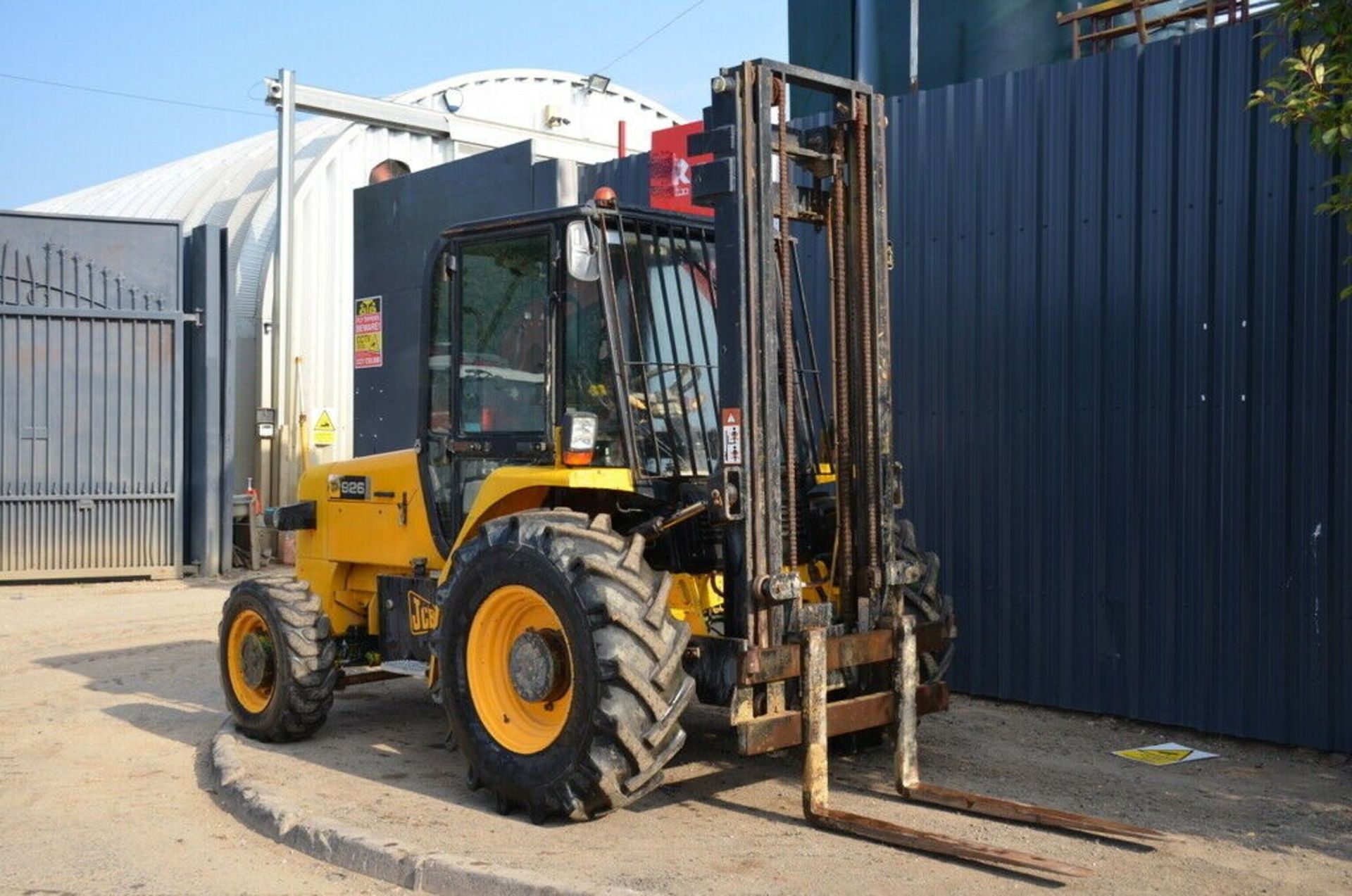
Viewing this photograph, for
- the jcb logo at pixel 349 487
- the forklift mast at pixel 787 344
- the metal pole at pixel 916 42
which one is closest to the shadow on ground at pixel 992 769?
the forklift mast at pixel 787 344

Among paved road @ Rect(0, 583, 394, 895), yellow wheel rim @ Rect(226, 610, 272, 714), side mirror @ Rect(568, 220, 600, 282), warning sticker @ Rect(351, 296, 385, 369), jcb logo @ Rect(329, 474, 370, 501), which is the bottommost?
paved road @ Rect(0, 583, 394, 895)

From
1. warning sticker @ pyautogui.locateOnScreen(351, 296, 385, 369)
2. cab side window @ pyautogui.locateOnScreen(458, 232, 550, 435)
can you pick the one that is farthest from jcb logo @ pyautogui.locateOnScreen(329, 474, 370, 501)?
warning sticker @ pyautogui.locateOnScreen(351, 296, 385, 369)

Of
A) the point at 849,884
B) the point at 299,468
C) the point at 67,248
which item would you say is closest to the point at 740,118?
the point at 849,884

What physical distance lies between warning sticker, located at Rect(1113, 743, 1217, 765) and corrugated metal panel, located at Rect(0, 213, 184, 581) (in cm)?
1332

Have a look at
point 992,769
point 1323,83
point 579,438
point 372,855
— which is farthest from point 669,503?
point 1323,83

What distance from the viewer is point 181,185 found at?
28891mm

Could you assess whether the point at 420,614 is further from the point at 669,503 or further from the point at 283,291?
the point at 283,291

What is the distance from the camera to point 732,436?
6293mm

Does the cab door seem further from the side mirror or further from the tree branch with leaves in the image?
the tree branch with leaves

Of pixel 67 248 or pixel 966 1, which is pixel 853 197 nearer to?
pixel 966 1

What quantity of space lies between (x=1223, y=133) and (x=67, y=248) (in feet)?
46.6

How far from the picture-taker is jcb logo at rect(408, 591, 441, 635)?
25.5ft

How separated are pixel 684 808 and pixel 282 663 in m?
2.69

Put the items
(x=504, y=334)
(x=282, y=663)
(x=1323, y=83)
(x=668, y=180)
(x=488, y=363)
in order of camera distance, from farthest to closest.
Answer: (x=668, y=180) → (x=282, y=663) → (x=488, y=363) → (x=504, y=334) → (x=1323, y=83)
